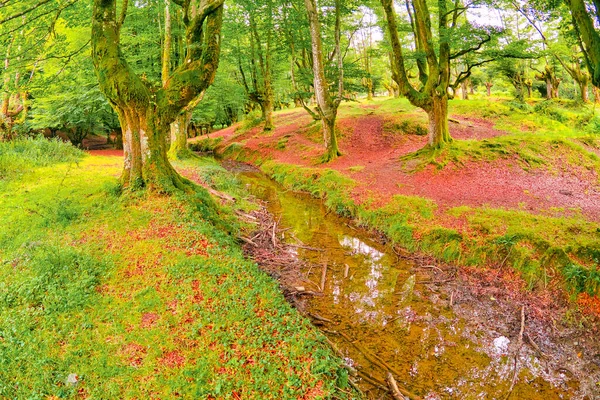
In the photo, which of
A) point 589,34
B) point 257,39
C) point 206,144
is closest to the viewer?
point 589,34

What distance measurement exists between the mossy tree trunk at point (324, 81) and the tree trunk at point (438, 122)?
460 centimetres

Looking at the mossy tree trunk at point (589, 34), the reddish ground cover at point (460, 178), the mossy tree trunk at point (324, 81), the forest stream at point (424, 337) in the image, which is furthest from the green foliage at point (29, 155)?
the mossy tree trunk at point (589, 34)

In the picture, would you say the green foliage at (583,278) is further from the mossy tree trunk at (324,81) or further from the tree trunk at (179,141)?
the tree trunk at (179,141)

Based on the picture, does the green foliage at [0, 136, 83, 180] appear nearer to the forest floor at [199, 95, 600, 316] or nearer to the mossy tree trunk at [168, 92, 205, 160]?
the mossy tree trunk at [168, 92, 205, 160]

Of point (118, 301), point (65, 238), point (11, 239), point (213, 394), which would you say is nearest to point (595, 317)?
point (213, 394)

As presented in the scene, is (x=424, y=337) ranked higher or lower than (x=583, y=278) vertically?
lower

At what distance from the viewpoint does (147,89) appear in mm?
7832

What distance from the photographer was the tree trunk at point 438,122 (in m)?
12.7

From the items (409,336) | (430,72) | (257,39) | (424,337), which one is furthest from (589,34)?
(257,39)

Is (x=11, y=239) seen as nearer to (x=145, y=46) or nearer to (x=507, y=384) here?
(x=507, y=384)

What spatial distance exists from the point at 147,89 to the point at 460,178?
1025cm

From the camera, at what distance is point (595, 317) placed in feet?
17.0

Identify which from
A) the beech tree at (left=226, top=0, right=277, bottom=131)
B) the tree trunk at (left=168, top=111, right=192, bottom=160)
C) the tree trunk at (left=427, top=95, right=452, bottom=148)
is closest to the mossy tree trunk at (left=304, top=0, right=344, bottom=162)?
the tree trunk at (left=427, top=95, right=452, bottom=148)

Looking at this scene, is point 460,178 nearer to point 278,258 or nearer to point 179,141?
point 278,258
